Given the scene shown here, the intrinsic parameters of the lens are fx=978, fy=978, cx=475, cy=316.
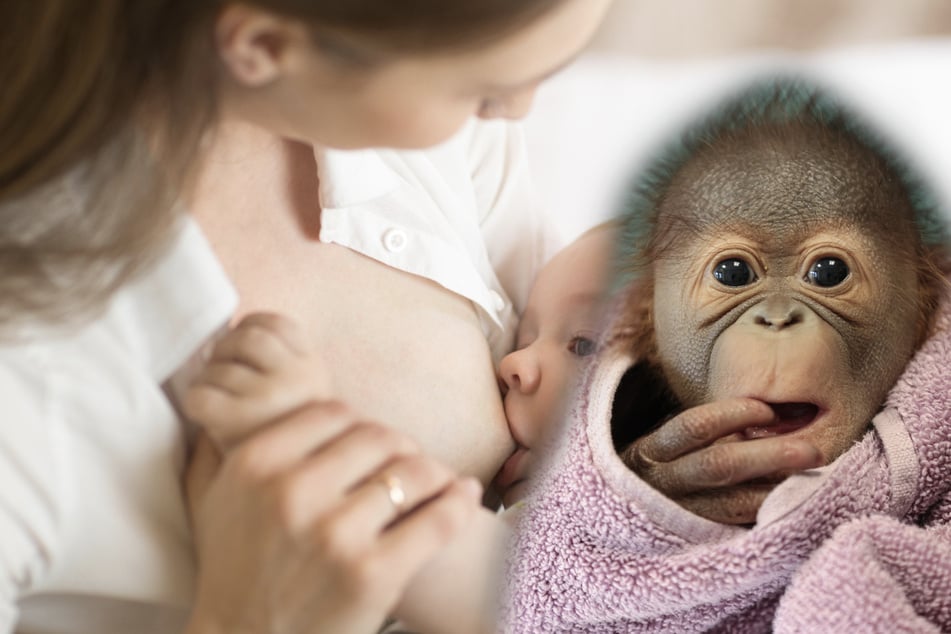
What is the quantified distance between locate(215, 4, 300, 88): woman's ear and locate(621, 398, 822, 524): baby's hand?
0.87 ft

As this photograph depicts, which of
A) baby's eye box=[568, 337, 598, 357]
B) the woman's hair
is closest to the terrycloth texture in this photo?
baby's eye box=[568, 337, 598, 357]

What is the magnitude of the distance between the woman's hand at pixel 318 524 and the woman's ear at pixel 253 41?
14 cm

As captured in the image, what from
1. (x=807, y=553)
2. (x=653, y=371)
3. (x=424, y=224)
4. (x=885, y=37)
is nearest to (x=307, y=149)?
(x=424, y=224)

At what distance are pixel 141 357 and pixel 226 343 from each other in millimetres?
41

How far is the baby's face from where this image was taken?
1.69ft

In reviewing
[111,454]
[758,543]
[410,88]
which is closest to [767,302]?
[758,543]

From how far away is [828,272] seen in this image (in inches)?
20.2

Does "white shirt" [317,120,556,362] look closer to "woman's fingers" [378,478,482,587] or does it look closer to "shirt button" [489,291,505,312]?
"shirt button" [489,291,505,312]

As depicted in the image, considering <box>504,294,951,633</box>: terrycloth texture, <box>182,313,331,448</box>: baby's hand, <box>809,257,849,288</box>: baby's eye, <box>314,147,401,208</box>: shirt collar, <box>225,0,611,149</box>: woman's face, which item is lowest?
<box>504,294,951,633</box>: terrycloth texture

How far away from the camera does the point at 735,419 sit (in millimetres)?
500

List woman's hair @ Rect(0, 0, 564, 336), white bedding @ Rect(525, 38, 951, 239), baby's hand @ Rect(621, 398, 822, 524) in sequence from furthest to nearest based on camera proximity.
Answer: white bedding @ Rect(525, 38, 951, 239) → baby's hand @ Rect(621, 398, 822, 524) → woman's hair @ Rect(0, 0, 564, 336)

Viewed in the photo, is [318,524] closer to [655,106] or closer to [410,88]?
[410,88]

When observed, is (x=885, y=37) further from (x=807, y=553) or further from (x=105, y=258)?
(x=105, y=258)

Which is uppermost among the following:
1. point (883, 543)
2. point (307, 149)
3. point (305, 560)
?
point (307, 149)
